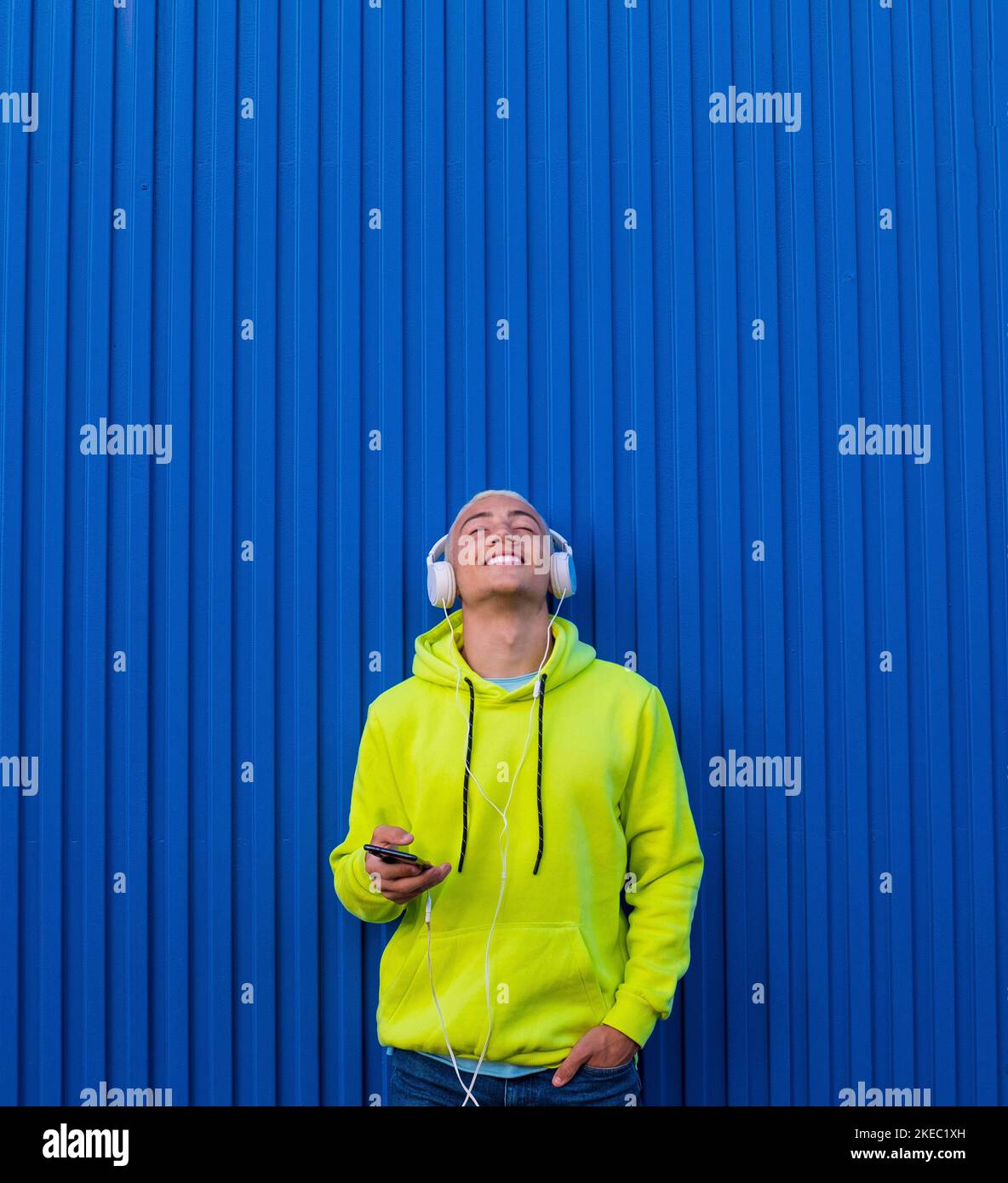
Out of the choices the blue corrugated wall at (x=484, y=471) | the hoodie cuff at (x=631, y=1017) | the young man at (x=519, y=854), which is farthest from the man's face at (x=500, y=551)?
the hoodie cuff at (x=631, y=1017)

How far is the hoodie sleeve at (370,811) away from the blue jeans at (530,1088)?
0.26m

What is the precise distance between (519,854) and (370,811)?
28cm

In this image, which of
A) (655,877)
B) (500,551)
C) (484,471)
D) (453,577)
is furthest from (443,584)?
(655,877)

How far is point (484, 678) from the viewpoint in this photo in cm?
181

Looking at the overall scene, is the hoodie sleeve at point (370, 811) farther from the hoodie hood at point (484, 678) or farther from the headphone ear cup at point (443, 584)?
the headphone ear cup at point (443, 584)

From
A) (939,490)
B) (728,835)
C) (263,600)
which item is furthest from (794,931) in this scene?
(263,600)

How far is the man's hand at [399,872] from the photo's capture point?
1610 millimetres

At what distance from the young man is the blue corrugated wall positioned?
25 centimetres

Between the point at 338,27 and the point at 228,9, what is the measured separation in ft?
0.75

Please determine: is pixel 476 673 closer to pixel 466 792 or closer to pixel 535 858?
pixel 466 792

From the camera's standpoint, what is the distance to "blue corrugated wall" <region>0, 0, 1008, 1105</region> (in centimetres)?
202

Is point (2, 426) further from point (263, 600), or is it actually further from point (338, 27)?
point (338, 27)

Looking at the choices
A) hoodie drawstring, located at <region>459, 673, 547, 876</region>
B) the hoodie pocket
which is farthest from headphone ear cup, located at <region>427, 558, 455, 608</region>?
the hoodie pocket

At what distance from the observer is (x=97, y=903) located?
203 centimetres
